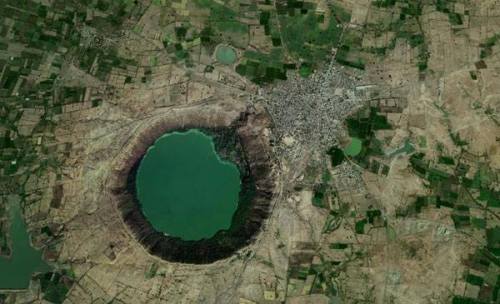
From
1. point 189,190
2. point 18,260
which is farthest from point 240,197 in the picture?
point 18,260

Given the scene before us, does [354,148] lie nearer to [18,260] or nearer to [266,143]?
[266,143]

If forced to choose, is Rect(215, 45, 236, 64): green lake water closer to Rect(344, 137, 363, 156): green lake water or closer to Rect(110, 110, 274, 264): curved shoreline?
Rect(110, 110, 274, 264): curved shoreline

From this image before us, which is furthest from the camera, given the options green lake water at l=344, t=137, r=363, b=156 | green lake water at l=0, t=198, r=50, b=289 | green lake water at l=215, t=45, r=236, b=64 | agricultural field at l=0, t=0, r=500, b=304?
green lake water at l=215, t=45, r=236, b=64

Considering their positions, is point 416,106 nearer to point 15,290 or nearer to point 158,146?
point 158,146

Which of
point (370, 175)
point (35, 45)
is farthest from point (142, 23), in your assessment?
point (370, 175)

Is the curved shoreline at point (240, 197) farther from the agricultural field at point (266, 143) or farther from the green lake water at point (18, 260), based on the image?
the green lake water at point (18, 260)

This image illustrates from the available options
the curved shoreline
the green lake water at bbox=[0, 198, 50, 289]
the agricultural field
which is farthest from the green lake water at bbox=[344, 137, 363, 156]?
the green lake water at bbox=[0, 198, 50, 289]
